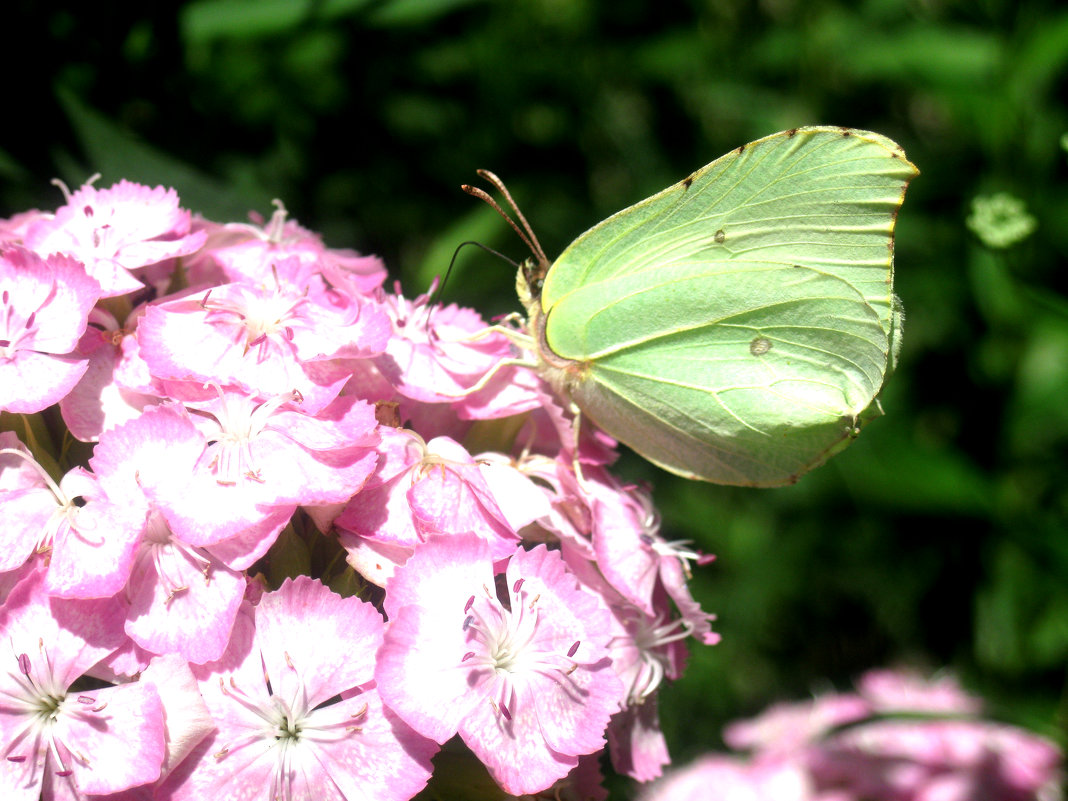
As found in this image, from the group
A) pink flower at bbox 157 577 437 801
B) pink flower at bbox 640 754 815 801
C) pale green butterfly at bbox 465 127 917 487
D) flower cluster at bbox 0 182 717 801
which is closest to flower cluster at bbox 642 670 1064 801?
pink flower at bbox 640 754 815 801

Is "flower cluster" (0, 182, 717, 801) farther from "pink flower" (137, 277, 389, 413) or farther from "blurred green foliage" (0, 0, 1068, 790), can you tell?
"blurred green foliage" (0, 0, 1068, 790)

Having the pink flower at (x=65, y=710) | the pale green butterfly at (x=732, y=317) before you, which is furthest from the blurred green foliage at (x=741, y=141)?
the pink flower at (x=65, y=710)

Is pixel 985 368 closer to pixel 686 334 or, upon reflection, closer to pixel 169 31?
pixel 686 334

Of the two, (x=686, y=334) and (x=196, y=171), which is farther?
(x=196, y=171)

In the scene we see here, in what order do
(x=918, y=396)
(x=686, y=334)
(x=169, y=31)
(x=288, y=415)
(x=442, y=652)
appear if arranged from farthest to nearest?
1. (x=918, y=396)
2. (x=169, y=31)
3. (x=686, y=334)
4. (x=288, y=415)
5. (x=442, y=652)

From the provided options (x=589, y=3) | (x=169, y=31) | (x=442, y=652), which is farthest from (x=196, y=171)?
(x=589, y=3)

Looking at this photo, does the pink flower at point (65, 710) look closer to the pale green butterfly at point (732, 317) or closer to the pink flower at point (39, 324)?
the pink flower at point (39, 324)
